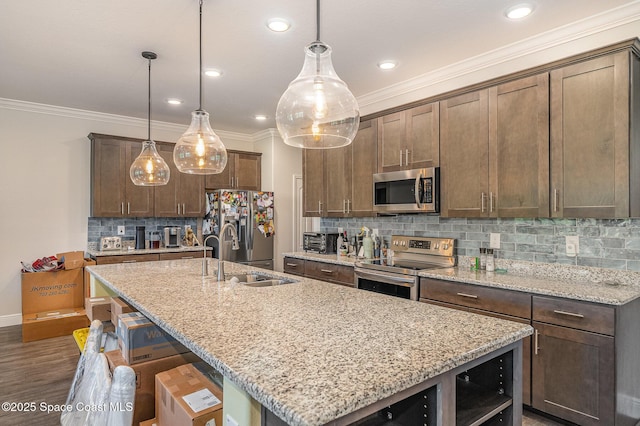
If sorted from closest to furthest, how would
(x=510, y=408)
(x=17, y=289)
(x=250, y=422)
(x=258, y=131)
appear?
(x=250, y=422)
(x=510, y=408)
(x=17, y=289)
(x=258, y=131)

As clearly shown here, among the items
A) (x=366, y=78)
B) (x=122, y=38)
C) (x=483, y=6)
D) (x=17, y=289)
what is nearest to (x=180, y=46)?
(x=122, y=38)

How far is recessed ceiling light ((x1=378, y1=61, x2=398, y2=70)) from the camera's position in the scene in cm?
332

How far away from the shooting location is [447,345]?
121 cm

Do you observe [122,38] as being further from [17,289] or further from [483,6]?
[17,289]

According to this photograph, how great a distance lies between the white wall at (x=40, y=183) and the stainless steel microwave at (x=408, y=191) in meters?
3.73

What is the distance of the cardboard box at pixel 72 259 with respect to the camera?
436cm

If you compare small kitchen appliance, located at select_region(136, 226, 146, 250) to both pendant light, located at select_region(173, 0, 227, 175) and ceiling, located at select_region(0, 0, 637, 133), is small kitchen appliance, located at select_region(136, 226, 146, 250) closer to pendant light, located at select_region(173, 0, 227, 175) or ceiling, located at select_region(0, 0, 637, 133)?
ceiling, located at select_region(0, 0, 637, 133)

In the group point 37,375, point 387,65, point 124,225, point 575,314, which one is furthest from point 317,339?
point 124,225

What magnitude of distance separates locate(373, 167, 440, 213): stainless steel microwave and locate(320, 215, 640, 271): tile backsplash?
33cm

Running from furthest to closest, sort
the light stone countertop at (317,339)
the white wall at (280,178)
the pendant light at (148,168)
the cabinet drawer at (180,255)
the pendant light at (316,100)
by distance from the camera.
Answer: the white wall at (280,178) < the cabinet drawer at (180,255) < the pendant light at (148,168) < the pendant light at (316,100) < the light stone countertop at (317,339)

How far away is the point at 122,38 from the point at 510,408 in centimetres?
337

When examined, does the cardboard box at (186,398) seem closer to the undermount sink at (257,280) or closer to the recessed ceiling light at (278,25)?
the undermount sink at (257,280)

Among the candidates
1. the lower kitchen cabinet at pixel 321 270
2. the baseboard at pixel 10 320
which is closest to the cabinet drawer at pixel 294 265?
the lower kitchen cabinet at pixel 321 270

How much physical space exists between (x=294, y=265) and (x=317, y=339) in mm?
3156
